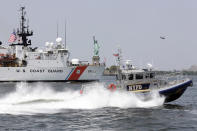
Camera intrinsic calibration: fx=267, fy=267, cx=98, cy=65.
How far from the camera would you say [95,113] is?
20656 millimetres

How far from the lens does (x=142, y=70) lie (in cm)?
2398

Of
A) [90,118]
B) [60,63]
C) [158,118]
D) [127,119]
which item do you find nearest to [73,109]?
[90,118]

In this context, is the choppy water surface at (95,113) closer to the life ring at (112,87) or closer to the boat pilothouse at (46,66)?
the life ring at (112,87)

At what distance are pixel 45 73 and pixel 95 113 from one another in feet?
171

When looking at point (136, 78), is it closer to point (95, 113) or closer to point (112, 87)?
point (112, 87)

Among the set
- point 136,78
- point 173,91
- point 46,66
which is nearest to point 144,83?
point 136,78

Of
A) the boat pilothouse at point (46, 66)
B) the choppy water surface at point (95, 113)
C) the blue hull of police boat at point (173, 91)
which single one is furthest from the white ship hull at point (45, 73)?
the blue hull of police boat at point (173, 91)

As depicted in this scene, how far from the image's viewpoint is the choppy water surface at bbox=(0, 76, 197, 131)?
16711mm

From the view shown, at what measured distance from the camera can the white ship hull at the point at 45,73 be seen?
228ft

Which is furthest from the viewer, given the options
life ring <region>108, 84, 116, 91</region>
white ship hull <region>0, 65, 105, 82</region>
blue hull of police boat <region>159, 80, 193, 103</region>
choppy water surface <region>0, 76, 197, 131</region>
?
white ship hull <region>0, 65, 105, 82</region>

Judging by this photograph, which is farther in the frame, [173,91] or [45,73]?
[45,73]

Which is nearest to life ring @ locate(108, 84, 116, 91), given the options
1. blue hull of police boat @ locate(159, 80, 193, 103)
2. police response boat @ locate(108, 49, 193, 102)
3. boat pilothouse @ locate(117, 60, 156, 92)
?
police response boat @ locate(108, 49, 193, 102)

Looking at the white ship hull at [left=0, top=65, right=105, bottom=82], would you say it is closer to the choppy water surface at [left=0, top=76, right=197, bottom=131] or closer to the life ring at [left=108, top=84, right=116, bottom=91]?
the choppy water surface at [left=0, top=76, right=197, bottom=131]

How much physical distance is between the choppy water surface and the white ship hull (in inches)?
1798
